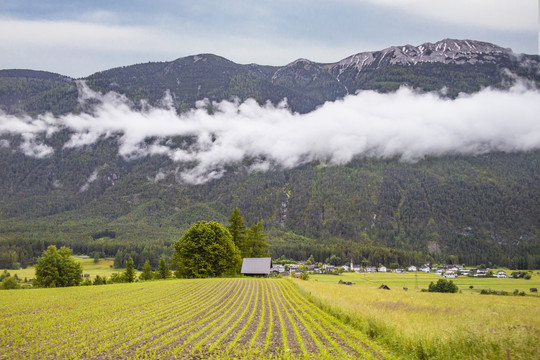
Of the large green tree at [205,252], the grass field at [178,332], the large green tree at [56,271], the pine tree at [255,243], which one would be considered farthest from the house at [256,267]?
the grass field at [178,332]

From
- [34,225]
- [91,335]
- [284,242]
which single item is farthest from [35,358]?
[34,225]

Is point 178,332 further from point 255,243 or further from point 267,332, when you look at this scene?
point 255,243

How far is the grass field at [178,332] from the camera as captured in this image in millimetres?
14664

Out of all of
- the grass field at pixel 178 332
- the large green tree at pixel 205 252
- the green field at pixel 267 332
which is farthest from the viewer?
the large green tree at pixel 205 252

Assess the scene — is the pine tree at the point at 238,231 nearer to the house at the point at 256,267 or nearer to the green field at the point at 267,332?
the house at the point at 256,267

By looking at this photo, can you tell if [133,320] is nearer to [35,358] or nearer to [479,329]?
[35,358]

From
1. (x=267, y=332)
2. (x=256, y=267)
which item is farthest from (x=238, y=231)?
(x=267, y=332)

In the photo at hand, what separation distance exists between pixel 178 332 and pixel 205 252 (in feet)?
156

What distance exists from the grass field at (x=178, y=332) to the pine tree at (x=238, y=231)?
1867 inches

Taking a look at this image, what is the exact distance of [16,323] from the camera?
853 inches

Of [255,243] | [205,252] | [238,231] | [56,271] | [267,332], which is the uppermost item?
[238,231]

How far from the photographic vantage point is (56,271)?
190 feet

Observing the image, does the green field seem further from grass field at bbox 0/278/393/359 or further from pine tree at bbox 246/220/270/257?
pine tree at bbox 246/220/270/257

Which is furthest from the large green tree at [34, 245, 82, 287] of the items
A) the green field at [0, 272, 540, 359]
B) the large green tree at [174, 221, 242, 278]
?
the green field at [0, 272, 540, 359]
